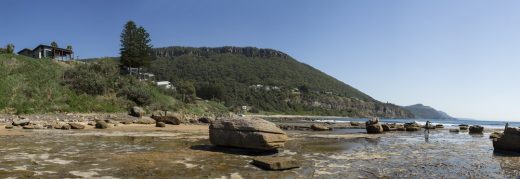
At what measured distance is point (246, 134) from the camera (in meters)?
19.7

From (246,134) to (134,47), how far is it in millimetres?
75506

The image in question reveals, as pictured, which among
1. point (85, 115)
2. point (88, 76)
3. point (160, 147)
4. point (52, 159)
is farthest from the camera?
point (88, 76)

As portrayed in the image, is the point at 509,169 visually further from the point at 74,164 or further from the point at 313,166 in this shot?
the point at 74,164

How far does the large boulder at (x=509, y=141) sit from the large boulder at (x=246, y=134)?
1297 centimetres

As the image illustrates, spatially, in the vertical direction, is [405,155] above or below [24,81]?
below

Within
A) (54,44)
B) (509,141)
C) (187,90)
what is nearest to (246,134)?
(509,141)

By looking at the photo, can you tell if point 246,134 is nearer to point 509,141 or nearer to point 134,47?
point 509,141

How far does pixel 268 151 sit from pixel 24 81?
51.9m

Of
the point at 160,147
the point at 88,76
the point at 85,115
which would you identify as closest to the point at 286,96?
the point at 88,76

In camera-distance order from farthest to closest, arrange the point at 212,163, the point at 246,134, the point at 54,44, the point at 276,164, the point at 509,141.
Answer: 1. the point at 54,44
2. the point at 509,141
3. the point at 246,134
4. the point at 212,163
5. the point at 276,164

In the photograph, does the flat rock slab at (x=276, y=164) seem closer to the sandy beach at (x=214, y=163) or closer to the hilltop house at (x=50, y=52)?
the sandy beach at (x=214, y=163)

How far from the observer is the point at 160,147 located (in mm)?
21281

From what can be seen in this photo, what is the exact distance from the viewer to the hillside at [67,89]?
52.9m

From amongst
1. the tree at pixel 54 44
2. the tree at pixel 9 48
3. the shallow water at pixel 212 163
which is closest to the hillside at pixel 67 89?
the tree at pixel 9 48
